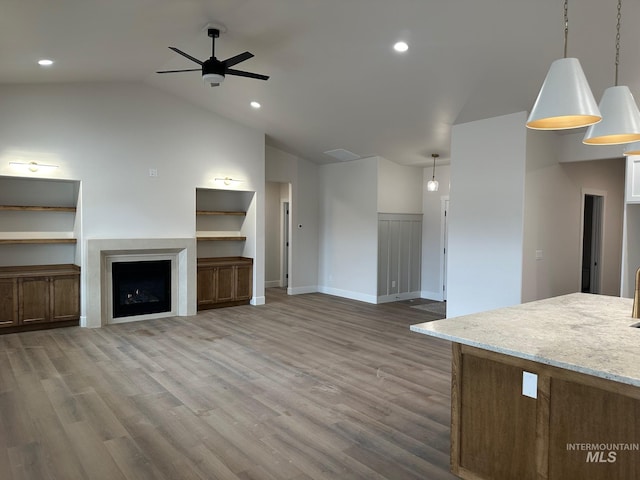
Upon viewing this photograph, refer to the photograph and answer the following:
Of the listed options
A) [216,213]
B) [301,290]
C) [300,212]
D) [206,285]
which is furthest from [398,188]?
[206,285]

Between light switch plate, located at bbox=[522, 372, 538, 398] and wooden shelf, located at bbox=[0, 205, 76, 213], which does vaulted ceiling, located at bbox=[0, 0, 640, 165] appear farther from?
light switch plate, located at bbox=[522, 372, 538, 398]

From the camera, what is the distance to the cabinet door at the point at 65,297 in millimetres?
6102

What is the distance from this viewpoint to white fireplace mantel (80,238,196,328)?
6.30 metres

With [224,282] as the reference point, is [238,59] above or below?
above

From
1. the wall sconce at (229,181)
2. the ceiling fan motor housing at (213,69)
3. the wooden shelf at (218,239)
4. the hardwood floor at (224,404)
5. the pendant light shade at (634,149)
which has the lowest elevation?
the hardwood floor at (224,404)

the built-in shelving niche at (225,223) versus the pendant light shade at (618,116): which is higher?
the pendant light shade at (618,116)

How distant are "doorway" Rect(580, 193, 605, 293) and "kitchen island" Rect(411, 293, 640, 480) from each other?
5.56m

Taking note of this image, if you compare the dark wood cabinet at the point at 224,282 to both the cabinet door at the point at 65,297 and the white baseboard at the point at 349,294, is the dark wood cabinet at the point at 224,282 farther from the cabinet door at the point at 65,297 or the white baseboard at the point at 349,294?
the white baseboard at the point at 349,294

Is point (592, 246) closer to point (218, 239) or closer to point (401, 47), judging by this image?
point (401, 47)

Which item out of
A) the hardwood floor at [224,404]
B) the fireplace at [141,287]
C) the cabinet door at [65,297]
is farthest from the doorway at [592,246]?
the cabinet door at [65,297]

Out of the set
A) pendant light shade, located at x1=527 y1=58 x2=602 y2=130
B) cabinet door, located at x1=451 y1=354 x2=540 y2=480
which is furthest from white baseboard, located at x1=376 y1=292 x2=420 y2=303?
pendant light shade, located at x1=527 y1=58 x2=602 y2=130

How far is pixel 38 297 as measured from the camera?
19.6ft

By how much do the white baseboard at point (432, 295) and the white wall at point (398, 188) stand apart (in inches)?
66.7

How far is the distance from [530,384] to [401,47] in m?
3.60
